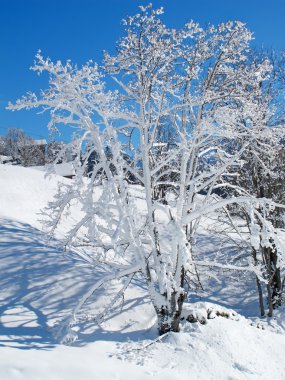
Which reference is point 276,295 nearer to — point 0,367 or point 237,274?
point 237,274

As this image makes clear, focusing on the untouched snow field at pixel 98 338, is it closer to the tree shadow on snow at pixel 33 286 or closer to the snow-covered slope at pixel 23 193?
the tree shadow on snow at pixel 33 286

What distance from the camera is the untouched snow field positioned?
5.94 m

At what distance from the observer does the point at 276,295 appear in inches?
533

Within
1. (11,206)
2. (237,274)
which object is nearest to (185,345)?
(237,274)

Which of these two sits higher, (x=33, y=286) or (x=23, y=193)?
(x=23, y=193)

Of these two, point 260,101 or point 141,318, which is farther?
point 260,101

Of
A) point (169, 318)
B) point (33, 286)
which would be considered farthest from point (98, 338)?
point (33, 286)

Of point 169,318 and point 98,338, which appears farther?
point 169,318

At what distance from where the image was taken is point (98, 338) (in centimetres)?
775

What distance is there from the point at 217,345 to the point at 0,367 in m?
4.67

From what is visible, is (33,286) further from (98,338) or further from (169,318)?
(169,318)

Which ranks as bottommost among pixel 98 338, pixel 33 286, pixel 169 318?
pixel 98 338

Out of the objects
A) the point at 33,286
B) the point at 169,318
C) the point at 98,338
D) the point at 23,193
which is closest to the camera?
the point at 98,338

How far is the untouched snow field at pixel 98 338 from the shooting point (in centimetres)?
594
